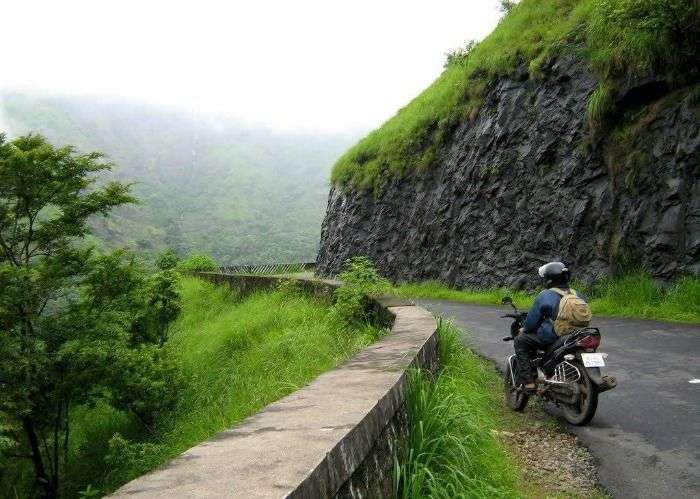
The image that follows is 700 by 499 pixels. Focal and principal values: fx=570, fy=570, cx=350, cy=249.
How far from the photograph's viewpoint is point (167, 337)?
20297mm

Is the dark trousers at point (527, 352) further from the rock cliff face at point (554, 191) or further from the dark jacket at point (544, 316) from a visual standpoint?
the rock cliff face at point (554, 191)

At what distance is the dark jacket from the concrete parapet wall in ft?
6.95

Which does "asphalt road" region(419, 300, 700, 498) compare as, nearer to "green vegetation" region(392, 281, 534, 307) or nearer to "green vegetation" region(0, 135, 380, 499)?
"green vegetation" region(0, 135, 380, 499)

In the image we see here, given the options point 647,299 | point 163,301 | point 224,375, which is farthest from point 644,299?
point 163,301

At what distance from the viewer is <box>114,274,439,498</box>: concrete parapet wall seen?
6.58 feet

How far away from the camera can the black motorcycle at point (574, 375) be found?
17.4ft

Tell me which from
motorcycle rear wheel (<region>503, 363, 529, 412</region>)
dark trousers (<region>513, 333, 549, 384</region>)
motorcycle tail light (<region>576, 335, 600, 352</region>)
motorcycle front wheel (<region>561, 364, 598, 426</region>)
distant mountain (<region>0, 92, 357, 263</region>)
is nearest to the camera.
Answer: motorcycle front wheel (<region>561, 364, 598, 426</region>)

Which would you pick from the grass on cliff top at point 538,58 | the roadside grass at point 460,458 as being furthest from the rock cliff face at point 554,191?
the roadside grass at point 460,458

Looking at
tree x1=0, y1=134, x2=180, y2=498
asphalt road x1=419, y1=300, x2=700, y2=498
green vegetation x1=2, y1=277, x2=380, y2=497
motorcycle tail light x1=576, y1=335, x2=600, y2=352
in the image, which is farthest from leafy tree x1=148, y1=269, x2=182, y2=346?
motorcycle tail light x1=576, y1=335, x2=600, y2=352

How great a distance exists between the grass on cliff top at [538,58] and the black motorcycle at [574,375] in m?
9.02

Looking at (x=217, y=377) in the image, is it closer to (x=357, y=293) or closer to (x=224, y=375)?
(x=224, y=375)

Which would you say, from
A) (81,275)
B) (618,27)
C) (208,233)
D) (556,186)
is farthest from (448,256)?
(208,233)

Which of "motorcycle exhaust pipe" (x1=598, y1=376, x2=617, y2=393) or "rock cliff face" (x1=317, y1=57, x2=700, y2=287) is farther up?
"rock cliff face" (x1=317, y1=57, x2=700, y2=287)

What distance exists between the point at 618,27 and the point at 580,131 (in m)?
2.65
